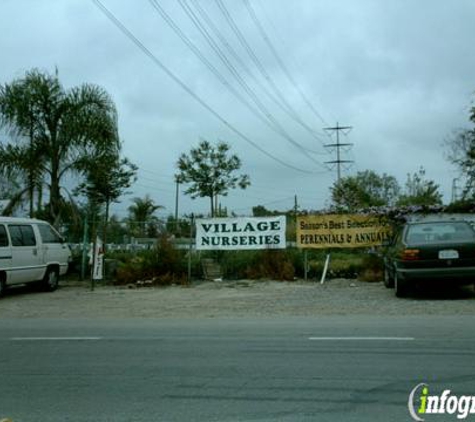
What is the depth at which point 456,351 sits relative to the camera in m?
7.56

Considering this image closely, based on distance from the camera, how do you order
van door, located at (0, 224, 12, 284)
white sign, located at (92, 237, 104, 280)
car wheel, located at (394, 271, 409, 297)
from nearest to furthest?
1. car wheel, located at (394, 271, 409, 297)
2. van door, located at (0, 224, 12, 284)
3. white sign, located at (92, 237, 104, 280)

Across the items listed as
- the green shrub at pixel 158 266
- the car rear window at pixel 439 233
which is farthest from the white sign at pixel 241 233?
the car rear window at pixel 439 233

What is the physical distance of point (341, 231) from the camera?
1773 cm

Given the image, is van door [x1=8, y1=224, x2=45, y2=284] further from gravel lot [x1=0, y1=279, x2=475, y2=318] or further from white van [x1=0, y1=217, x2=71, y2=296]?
gravel lot [x1=0, y1=279, x2=475, y2=318]

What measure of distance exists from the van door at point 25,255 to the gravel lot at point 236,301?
52cm

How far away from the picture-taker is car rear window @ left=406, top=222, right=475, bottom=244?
42.4 feet

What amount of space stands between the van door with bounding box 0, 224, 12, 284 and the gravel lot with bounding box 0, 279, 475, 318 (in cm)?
77

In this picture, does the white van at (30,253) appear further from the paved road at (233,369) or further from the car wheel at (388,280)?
the car wheel at (388,280)

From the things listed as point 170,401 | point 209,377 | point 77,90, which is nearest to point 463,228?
point 209,377

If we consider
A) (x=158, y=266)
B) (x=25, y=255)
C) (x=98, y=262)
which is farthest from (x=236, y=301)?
(x=25, y=255)

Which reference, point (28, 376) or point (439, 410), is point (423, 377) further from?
point (28, 376)

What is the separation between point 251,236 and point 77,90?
7.04 metres

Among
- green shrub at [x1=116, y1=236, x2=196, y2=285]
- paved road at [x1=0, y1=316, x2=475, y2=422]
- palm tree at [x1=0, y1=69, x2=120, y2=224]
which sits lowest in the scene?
paved road at [x1=0, y1=316, x2=475, y2=422]

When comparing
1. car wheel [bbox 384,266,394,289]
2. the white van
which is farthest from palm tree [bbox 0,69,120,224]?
car wheel [bbox 384,266,394,289]
